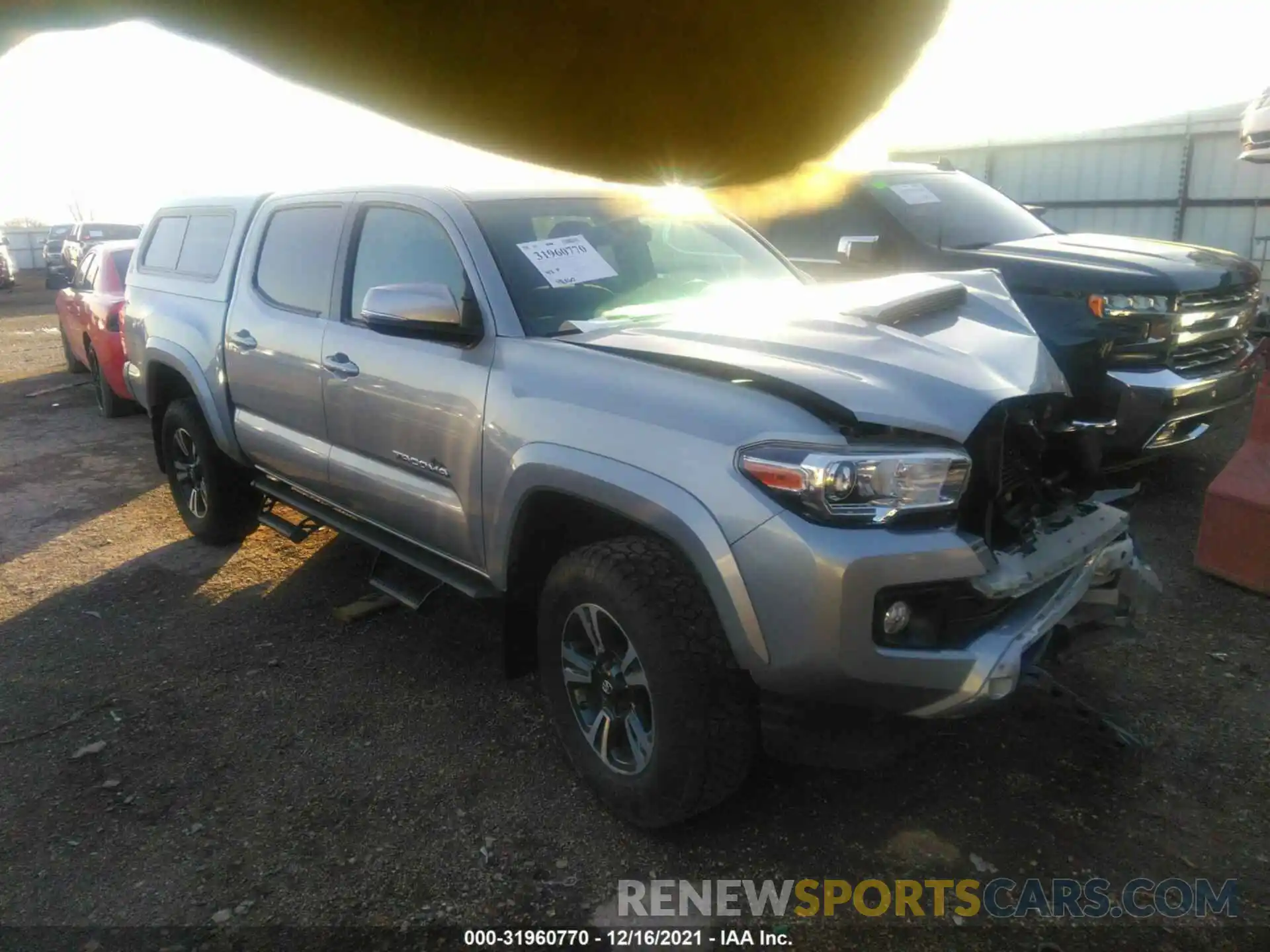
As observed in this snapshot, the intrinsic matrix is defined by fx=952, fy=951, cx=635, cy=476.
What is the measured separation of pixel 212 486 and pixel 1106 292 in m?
4.94

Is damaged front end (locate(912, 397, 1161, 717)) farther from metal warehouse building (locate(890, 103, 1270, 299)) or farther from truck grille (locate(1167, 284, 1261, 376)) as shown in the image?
metal warehouse building (locate(890, 103, 1270, 299))

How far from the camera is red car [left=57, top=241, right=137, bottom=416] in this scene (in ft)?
26.7

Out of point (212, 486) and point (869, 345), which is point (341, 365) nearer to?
point (212, 486)

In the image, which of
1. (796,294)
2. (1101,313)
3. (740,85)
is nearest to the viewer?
(740,85)

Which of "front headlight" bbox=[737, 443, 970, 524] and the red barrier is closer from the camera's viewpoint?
"front headlight" bbox=[737, 443, 970, 524]

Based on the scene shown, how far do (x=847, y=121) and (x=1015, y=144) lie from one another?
13.3 metres

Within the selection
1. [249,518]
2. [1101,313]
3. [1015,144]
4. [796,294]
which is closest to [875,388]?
[796,294]

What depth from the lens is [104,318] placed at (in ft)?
26.7

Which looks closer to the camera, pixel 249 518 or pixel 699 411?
pixel 699 411

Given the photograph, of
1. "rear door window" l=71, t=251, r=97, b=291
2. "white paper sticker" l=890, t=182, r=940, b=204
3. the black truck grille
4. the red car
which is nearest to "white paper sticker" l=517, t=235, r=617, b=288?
the black truck grille

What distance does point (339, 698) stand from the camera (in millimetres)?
3688

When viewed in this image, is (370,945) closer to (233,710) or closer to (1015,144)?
(233,710)

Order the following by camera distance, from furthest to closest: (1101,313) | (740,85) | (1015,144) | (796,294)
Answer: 1. (1015,144)
2. (1101,313)
3. (796,294)
4. (740,85)

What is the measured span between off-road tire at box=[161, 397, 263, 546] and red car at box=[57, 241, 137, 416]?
302cm
